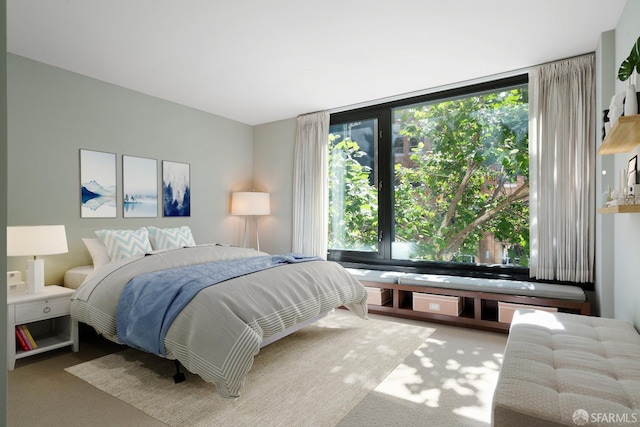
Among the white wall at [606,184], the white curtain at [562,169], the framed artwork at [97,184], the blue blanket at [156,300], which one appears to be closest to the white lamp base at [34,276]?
the framed artwork at [97,184]

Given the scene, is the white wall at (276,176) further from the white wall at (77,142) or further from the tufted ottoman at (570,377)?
the tufted ottoman at (570,377)

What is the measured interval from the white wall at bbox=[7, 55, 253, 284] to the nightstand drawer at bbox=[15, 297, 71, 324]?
57 cm

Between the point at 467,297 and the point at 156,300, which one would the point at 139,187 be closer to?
the point at 156,300

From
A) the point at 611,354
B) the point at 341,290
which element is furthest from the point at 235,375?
the point at 611,354

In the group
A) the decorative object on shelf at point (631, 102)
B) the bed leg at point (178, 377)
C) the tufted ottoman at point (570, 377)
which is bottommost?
the bed leg at point (178, 377)

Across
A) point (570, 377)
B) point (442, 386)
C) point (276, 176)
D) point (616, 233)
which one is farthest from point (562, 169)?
point (276, 176)

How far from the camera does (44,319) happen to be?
9.72 feet

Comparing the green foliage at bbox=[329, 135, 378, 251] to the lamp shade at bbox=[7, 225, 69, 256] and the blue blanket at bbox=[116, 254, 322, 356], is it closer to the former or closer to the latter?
the blue blanket at bbox=[116, 254, 322, 356]

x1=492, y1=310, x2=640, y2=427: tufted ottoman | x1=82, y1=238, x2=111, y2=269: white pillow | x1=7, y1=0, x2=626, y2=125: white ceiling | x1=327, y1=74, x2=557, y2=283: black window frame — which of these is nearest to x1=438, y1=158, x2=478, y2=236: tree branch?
x1=327, y1=74, x2=557, y2=283: black window frame

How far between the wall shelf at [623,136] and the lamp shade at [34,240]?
3.78 m

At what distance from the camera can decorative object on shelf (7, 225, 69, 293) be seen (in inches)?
108

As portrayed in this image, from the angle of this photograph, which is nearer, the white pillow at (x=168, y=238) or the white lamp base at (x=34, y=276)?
the white lamp base at (x=34, y=276)

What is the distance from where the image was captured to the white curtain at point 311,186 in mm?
4898

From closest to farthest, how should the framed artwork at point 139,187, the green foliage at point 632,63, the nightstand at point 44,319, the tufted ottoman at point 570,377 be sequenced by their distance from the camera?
1. the tufted ottoman at point 570,377
2. the green foliage at point 632,63
3. the nightstand at point 44,319
4. the framed artwork at point 139,187
